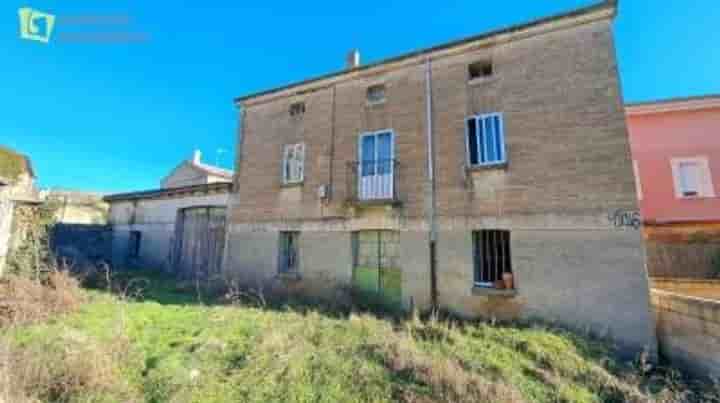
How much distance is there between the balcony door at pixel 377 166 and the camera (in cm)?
991

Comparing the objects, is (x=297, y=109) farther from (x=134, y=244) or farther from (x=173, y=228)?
(x=134, y=244)

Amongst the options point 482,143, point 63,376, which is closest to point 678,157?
point 482,143

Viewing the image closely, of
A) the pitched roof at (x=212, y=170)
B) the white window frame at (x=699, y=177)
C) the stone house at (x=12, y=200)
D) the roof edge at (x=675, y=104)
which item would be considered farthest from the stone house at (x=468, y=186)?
the pitched roof at (x=212, y=170)

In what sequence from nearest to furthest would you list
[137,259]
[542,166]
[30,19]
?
[30,19] < [542,166] < [137,259]

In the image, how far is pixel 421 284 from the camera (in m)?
9.06

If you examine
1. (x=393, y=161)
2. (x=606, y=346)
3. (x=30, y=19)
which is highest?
(x=30, y=19)

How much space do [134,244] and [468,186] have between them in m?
16.1

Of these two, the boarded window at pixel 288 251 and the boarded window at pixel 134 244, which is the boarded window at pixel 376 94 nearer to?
the boarded window at pixel 288 251

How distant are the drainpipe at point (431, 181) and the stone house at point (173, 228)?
8.36 metres

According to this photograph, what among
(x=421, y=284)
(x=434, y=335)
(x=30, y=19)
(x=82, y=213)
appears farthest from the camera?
(x=82, y=213)

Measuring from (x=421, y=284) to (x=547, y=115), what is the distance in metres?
5.66

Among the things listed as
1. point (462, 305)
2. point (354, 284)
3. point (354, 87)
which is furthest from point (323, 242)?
point (354, 87)

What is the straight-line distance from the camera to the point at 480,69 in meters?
9.37

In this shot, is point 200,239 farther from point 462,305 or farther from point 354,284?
point 462,305
